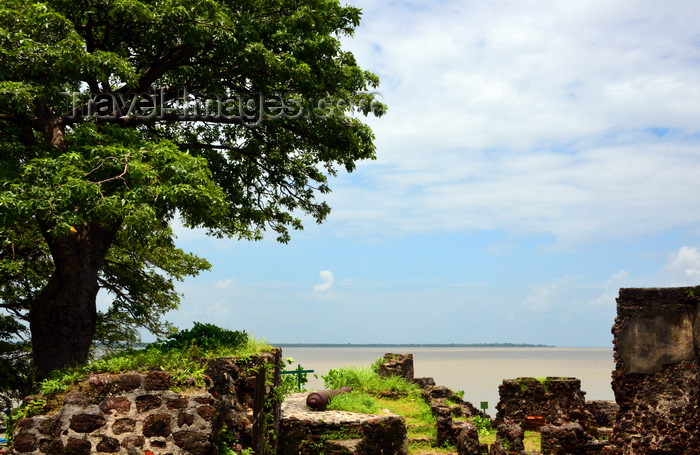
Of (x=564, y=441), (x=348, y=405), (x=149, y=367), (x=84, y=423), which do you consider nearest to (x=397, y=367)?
(x=348, y=405)

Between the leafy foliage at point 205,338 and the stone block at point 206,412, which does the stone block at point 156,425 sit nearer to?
the stone block at point 206,412

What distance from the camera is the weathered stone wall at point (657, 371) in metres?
8.61

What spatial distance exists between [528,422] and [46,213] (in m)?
15.8

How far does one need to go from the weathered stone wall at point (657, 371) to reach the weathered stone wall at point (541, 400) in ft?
36.3

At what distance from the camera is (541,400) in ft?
65.1

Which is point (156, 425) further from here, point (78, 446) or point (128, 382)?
point (78, 446)

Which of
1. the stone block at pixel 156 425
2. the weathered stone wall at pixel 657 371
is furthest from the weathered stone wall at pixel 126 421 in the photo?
the weathered stone wall at pixel 657 371

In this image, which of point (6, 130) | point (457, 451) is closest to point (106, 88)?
point (6, 130)

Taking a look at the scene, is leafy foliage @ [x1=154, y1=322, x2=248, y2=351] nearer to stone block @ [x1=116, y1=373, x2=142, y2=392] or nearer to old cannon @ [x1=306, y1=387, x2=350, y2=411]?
Result: stone block @ [x1=116, y1=373, x2=142, y2=392]

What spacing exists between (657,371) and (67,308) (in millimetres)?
11531

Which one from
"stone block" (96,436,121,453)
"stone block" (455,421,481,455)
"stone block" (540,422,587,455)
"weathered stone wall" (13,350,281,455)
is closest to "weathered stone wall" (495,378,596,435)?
"stone block" (540,422,587,455)

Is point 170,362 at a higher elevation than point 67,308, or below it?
below

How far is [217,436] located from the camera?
734 centimetres

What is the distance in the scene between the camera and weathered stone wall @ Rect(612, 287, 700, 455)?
28.2 feet
